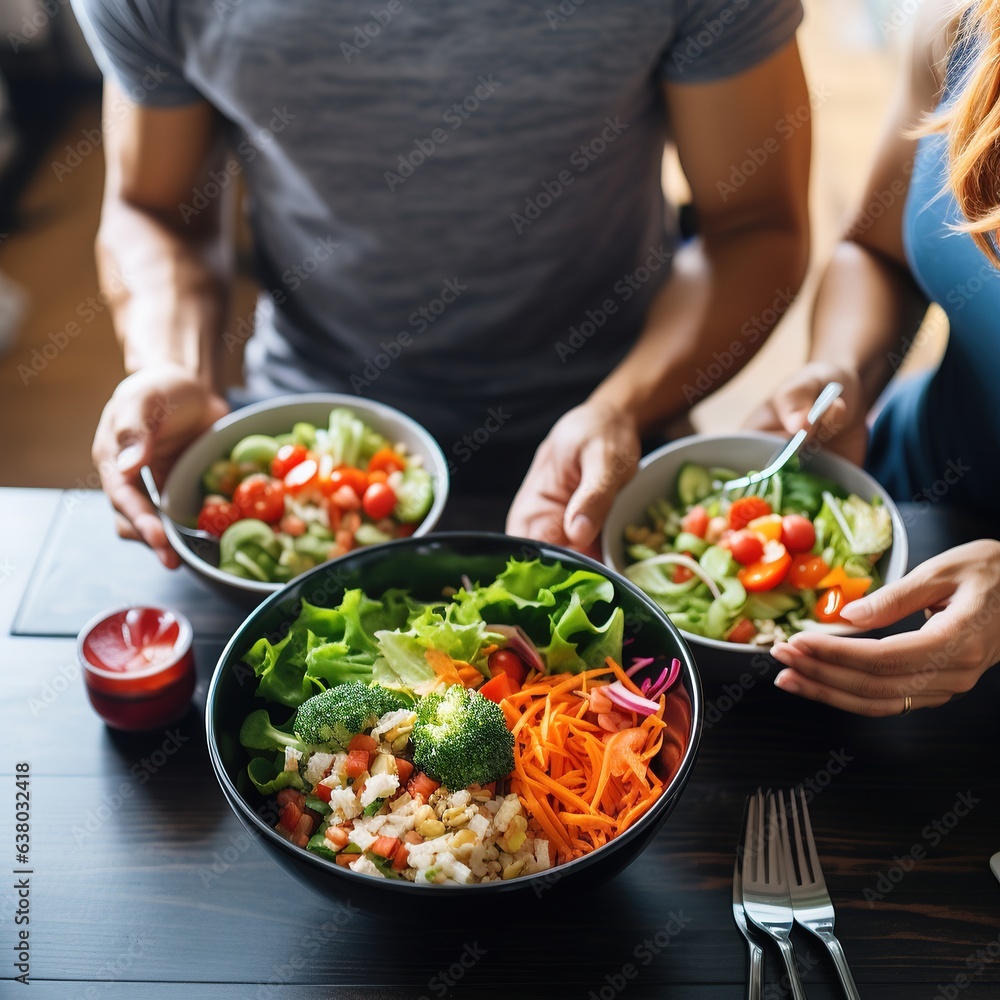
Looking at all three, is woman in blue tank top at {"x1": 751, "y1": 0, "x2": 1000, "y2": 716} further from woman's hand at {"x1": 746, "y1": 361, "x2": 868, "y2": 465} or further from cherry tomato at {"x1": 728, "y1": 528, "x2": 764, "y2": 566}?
cherry tomato at {"x1": 728, "y1": 528, "x2": 764, "y2": 566}

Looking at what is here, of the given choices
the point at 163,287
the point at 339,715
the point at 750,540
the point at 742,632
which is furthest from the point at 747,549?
the point at 163,287

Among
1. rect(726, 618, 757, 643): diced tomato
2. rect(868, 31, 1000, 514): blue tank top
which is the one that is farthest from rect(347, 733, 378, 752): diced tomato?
rect(868, 31, 1000, 514): blue tank top

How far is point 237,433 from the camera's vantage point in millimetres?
1595

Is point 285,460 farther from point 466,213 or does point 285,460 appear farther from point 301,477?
point 466,213

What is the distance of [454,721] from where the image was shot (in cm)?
103

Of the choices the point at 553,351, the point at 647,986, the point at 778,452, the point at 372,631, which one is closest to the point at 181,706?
the point at 372,631

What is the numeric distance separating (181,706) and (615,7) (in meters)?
1.27

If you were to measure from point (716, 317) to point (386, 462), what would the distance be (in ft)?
2.26

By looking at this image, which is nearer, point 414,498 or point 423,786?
point 423,786

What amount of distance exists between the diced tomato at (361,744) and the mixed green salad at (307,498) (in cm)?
42

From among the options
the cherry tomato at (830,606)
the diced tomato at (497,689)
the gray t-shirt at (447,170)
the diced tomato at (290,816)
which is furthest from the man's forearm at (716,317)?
the diced tomato at (290,816)

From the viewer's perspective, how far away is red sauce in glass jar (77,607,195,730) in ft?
3.96

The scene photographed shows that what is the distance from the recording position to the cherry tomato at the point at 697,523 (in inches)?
57.2

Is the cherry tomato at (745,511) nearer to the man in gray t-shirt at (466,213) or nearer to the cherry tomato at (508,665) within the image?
the man in gray t-shirt at (466,213)
